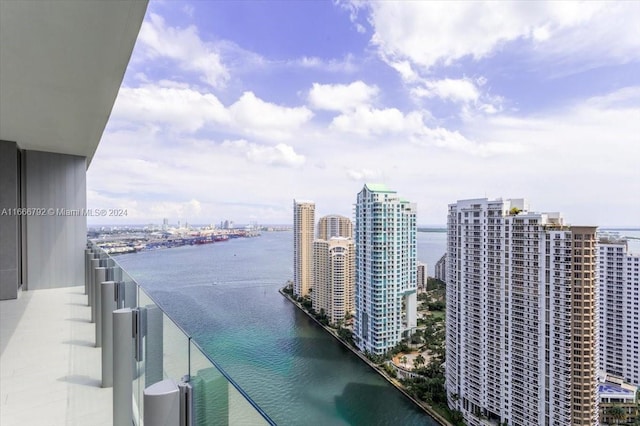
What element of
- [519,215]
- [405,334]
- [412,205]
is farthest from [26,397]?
[412,205]

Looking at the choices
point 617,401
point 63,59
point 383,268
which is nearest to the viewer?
point 63,59

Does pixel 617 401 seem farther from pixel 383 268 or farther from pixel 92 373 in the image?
pixel 92 373

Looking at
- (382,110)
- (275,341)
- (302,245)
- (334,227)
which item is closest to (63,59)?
(275,341)

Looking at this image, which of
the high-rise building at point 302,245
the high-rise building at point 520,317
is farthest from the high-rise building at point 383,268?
the high-rise building at point 302,245

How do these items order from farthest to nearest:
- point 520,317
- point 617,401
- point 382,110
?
point 382,110, point 520,317, point 617,401

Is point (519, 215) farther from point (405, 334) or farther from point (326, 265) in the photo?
point (326, 265)

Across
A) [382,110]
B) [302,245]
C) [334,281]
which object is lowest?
[334,281]

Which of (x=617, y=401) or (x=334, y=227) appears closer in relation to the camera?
(x=617, y=401)

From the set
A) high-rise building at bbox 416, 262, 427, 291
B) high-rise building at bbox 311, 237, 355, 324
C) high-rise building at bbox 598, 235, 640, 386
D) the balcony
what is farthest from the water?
the balcony
